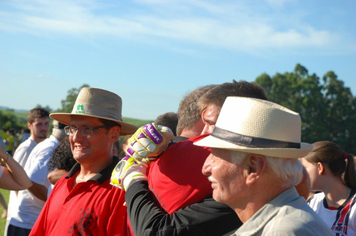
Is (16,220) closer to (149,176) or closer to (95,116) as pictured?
(95,116)

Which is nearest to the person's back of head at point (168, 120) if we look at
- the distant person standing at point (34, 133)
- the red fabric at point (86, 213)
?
the red fabric at point (86, 213)

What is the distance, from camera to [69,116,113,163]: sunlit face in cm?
333

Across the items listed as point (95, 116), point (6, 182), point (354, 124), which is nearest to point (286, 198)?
point (95, 116)

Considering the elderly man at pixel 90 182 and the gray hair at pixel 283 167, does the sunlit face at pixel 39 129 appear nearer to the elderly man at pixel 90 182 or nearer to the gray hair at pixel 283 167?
the elderly man at pixel 90 182

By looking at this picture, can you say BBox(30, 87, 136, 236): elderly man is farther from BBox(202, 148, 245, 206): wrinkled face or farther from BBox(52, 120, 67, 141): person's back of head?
BBox(52, 120, 67, 141): person's back of head

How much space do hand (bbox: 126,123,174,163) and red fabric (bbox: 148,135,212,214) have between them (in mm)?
58

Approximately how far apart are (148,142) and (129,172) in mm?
220

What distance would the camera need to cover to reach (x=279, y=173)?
1814 millimetres

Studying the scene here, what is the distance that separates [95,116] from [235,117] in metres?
1.68

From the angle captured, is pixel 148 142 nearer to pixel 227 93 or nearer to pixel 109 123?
pixel 227 93

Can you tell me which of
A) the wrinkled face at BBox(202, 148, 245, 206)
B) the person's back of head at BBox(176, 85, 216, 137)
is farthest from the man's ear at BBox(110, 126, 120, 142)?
the wrinkled face at BBox(202, 148, 245, 206)

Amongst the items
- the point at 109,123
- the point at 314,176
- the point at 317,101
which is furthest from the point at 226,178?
the point at 317,101

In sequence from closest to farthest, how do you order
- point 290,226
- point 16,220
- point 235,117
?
point 290,226 → point 235,117 → point 16,220

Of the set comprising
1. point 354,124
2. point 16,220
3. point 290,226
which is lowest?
point 354,124
